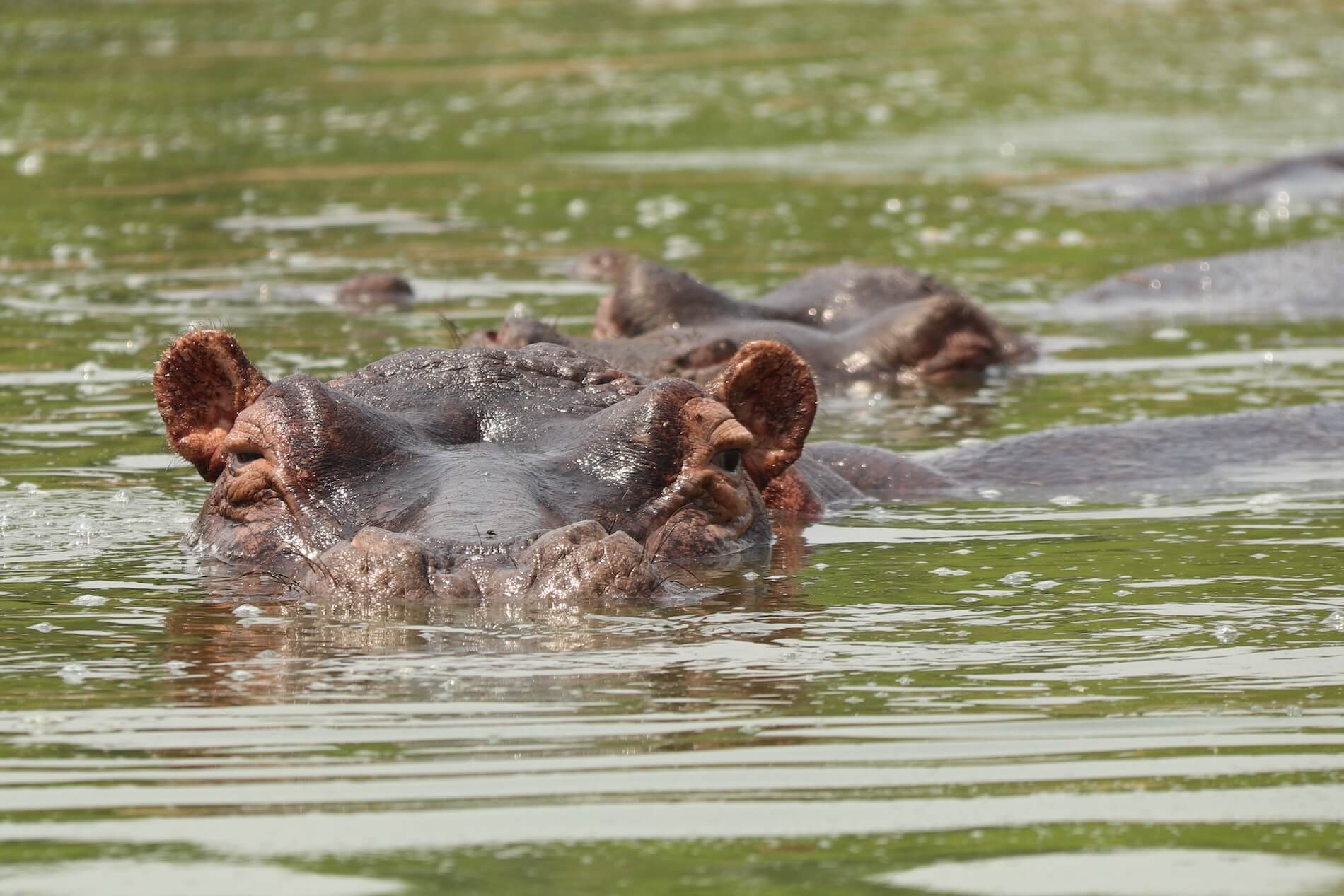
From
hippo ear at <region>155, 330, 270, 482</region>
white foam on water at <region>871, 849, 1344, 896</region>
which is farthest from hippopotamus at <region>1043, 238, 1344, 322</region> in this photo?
white foam on water at <region>871, 849, 1344, 896</region>

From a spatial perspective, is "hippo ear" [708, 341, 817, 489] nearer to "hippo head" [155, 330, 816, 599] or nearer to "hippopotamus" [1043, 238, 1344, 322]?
"hippo head" [155, 330, 816, 599]

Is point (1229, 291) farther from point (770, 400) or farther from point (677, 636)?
point (677, 636)

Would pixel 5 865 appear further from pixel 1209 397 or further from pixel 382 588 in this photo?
pixel 1209 397

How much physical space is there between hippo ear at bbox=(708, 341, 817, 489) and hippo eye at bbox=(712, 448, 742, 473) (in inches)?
9.7

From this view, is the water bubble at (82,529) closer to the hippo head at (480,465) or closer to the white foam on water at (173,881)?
the hippo head at (480,465)

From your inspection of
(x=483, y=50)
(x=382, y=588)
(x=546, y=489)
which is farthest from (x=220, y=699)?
(x=483, y=50)

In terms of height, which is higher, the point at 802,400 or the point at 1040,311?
the point at 802,400

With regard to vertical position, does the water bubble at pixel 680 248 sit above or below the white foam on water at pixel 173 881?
below

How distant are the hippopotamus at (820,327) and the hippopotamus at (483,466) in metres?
3.03

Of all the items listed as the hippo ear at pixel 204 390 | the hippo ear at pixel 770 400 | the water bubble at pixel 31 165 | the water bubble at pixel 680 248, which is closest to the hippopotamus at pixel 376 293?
the water bubble at pixel 680 248

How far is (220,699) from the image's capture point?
552 cm

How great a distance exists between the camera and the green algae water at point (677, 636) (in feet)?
14.5

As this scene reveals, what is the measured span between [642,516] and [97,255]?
1070 centimetres

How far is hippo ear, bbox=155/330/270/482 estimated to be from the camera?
6.97 metres
